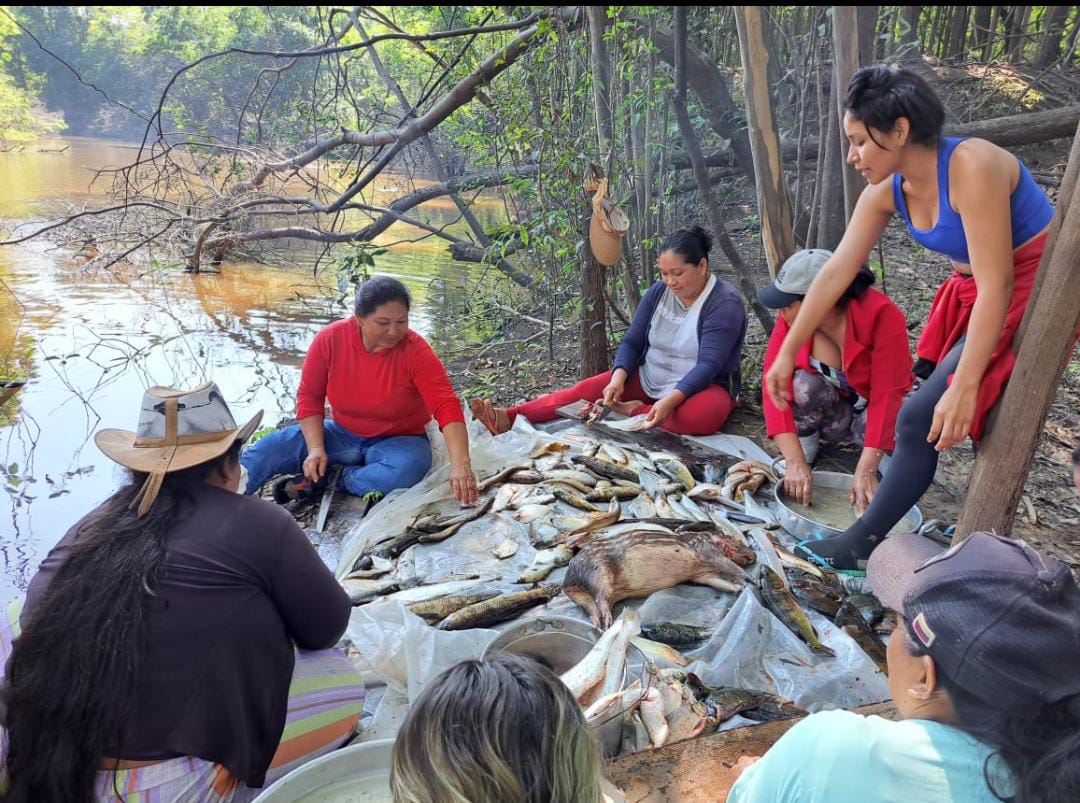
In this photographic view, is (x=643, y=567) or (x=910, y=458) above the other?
(x=910, y=458)

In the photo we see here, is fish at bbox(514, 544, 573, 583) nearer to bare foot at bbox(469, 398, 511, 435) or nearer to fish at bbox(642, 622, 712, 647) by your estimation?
fish at bbox(642, 622, 712, 647)

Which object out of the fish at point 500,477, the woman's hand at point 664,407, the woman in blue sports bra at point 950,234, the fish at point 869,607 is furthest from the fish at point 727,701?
the woman's hand at point 664,407

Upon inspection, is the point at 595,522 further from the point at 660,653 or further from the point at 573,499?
the point at 660,653

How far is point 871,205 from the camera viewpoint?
2.76 meters

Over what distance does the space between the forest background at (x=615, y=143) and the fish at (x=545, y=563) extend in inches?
82.1

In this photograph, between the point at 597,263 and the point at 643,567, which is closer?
the point at 643,567

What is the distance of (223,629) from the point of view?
1.72 metres

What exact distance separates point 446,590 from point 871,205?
2.19m

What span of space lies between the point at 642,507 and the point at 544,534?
0.52m

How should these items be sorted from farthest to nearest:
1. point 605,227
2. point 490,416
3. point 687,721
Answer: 1. point 605,227
2. point 490,416
3. point 687,721

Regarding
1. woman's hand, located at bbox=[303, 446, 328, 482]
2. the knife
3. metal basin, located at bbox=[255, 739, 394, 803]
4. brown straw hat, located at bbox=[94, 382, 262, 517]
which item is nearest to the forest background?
the knife

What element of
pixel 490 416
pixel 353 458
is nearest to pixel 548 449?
pixel 490 416

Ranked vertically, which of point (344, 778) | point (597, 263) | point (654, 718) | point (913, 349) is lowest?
point (913, 349)

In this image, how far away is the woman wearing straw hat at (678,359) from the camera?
422 centimetres
